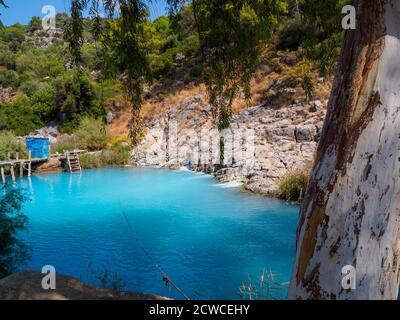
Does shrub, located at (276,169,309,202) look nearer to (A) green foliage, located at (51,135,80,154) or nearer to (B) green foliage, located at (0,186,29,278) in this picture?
(B) green foliage, located at (0,186,29,278)

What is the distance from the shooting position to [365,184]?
155 centimetres

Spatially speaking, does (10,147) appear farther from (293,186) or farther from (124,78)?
(293,186)

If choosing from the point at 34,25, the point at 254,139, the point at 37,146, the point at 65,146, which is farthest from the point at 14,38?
the point at 254,139

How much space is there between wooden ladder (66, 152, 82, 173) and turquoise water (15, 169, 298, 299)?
3.92m

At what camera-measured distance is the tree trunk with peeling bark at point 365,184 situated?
1.54m

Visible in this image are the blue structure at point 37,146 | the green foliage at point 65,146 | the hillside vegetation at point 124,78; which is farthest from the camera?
the hillside vegetation at point 124,78

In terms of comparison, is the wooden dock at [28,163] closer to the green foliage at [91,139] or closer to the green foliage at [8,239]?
the green foliage at [91,139]

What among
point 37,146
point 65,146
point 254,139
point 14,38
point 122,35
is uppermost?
point 14,38

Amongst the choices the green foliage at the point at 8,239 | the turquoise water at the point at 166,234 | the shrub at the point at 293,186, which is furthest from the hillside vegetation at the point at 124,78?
the green foliage at the point at 8,239

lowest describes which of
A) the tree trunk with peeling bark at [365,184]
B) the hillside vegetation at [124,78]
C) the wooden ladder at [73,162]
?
the wooden ladder at [73,162]

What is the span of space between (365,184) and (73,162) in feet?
61.2

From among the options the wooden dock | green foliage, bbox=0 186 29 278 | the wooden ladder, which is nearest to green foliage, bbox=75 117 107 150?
the wooden dock

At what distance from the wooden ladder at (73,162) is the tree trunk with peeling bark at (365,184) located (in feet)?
59.5

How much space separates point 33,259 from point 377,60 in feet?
24.2
